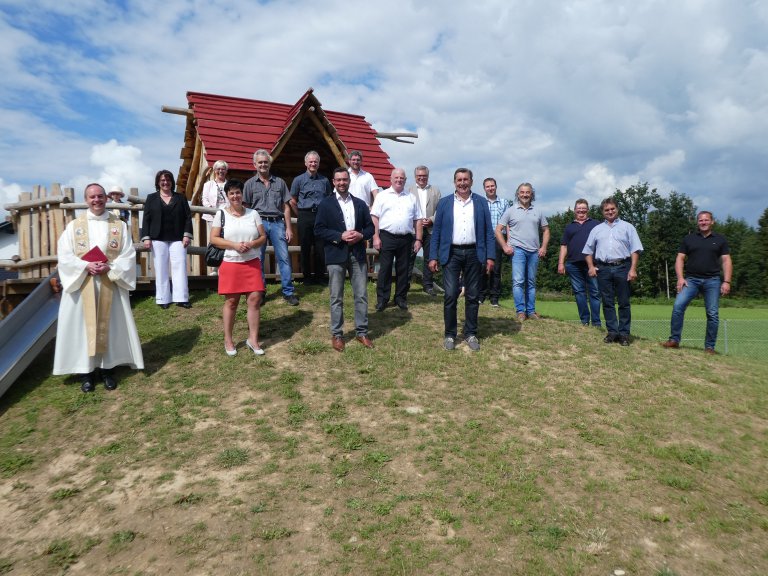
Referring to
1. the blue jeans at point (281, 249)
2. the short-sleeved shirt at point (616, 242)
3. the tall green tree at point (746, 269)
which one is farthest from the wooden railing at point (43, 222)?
the tall green tree at point (746, 269)

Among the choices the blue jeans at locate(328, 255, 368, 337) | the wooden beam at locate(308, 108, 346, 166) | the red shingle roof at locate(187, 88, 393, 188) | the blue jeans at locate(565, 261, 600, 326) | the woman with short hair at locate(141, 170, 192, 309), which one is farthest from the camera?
the wooden beam at locate(308, 108, 346, 166)

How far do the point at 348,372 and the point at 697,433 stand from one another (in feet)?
11.7

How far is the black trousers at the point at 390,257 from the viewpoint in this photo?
26.1ft

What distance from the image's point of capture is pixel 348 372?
5875 mm

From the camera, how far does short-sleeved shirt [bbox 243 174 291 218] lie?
26.6 feet

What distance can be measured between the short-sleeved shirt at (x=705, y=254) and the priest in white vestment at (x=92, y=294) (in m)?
7.44

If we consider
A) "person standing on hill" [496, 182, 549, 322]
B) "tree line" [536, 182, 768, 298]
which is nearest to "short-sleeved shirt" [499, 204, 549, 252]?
"person standing on hill" [496, 182, 549, 322]

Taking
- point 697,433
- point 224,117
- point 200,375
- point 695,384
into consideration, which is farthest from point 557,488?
point 224,117

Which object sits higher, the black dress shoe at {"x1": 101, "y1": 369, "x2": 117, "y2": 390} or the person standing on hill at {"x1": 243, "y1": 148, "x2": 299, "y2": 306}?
the person standing on hill at {"x1": 243, "y1": 148, "x2": 299, "y2": 306}

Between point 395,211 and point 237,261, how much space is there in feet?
8.81

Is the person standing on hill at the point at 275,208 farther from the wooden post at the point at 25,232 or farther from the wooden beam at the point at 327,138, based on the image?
the wooden post at the point at 25,232

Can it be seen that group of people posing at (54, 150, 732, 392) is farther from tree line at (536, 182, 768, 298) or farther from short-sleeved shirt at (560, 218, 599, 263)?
tree line at (536, 182, 768, 298)

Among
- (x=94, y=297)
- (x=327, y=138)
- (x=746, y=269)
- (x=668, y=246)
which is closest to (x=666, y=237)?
(x=668, y=246)

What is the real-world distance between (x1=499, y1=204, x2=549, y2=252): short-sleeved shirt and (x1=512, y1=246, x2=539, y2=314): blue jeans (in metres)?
0.10
